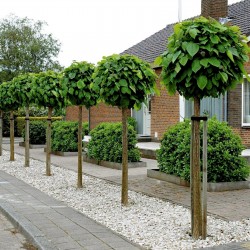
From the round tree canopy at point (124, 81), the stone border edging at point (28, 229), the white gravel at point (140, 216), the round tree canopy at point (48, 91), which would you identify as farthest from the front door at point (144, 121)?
the stone border edging at point (28, 229)

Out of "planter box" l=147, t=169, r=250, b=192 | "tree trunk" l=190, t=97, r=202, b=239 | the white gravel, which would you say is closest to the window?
"planter box" l=147, t=169, r=250, b=192

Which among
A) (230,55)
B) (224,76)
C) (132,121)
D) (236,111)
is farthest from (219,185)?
(132,121)

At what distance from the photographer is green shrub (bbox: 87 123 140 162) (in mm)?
13235

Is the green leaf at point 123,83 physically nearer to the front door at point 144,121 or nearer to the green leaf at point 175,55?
the green leaf at point 175,55

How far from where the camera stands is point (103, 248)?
212 inches

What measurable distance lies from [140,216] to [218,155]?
268cm

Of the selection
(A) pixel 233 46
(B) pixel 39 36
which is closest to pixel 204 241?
(A) pixel 233 46

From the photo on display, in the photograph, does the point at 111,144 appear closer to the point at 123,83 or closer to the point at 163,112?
the point at 123,83

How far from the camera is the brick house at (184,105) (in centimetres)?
1616

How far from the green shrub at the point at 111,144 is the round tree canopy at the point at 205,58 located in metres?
7.30

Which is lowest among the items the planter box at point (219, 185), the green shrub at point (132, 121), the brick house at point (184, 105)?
the planter box at point (219, 185)

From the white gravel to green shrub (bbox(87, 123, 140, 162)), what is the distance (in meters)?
2.18

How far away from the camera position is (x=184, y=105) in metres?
18.5

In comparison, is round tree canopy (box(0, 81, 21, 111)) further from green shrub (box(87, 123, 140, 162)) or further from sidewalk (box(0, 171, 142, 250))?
sidewalk (box(0, 171, 142, 250))
